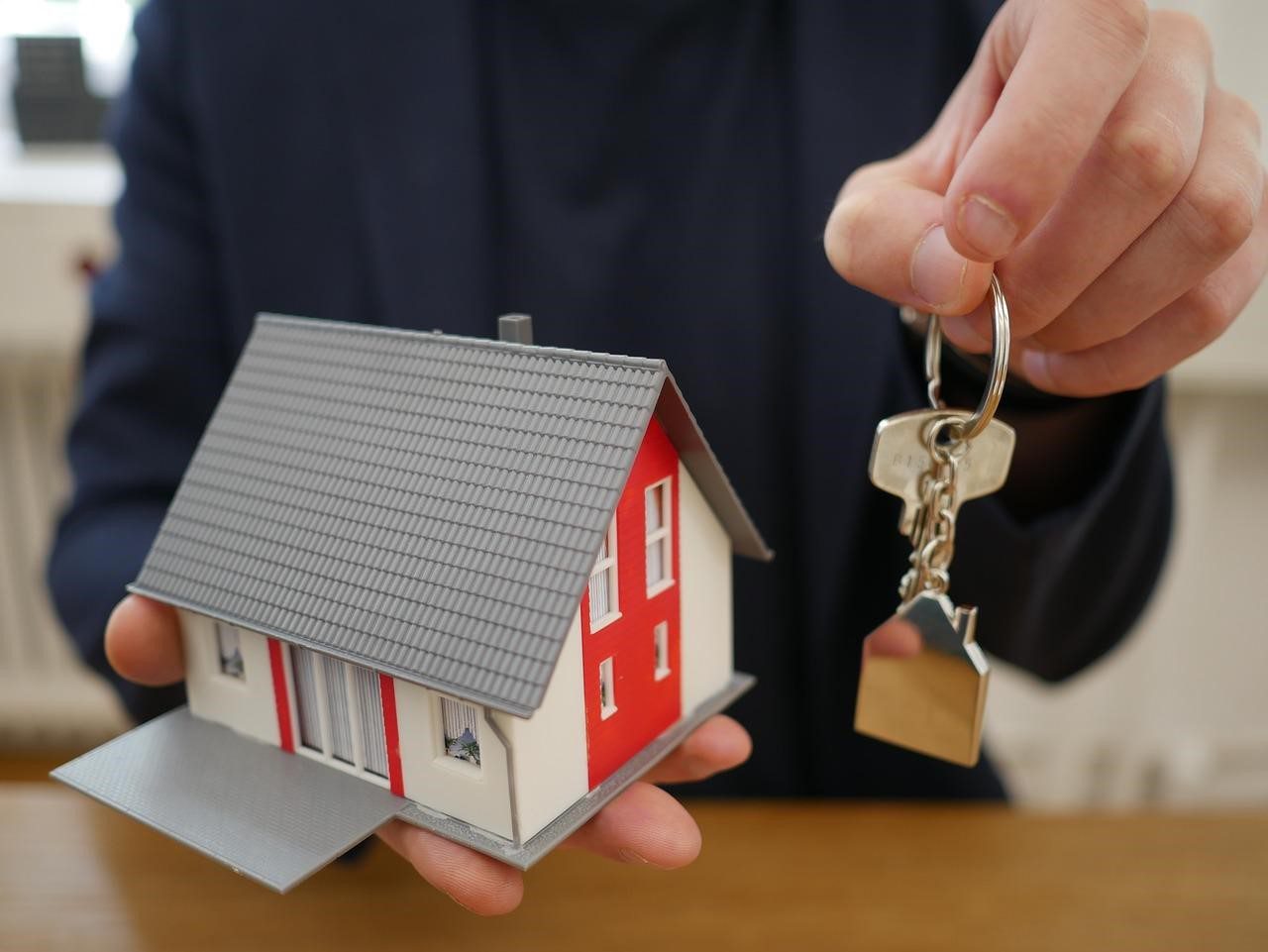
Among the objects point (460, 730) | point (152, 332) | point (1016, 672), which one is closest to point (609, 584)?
point (460, 730)

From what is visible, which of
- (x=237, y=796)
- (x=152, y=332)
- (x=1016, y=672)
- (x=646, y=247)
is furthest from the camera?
(x=1016, y=672)

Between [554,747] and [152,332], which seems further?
[152,332]

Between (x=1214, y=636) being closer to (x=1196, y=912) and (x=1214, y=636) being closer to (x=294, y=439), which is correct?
(x=1196, y=912)

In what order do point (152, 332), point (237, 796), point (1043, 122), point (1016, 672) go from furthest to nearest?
point (1016, 672) < point (152, 332) < point (237, 796) < point (1043, 122)

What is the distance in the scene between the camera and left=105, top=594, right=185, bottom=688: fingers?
1.96 feet

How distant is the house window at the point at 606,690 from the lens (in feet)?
1.94

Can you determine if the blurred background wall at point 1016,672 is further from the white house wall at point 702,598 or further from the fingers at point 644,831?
the fingers at point 644,831

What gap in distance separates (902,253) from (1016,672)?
1.17 meters

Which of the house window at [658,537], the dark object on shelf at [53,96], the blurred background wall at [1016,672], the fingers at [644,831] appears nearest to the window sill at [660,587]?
the house window at [658,537]

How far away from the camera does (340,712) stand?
603 mm

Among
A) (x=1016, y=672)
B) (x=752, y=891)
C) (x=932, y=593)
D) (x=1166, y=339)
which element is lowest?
(x=1016, y=672)

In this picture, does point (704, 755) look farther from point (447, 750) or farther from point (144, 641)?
point (144, 641)

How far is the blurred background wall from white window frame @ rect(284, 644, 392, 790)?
1110 mm

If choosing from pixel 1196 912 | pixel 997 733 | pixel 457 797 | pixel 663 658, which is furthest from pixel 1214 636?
pixel 457 797
